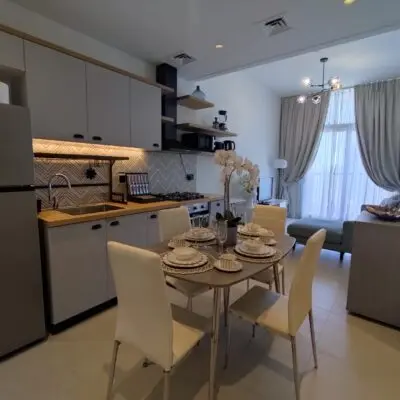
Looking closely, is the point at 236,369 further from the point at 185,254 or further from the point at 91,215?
the point at 91,215

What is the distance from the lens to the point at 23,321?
1820 mm

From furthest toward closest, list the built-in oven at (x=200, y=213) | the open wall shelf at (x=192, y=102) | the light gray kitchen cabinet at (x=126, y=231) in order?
the open wall shelf at (x=192, y=102) < the built-in oven at (x=200, y=213) < the light gray kitchen cabinet at (x=126, y=231)

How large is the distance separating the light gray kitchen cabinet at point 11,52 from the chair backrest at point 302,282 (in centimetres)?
231

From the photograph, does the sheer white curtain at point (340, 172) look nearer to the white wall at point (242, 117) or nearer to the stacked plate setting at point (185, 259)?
the white wall at point (242, 117)

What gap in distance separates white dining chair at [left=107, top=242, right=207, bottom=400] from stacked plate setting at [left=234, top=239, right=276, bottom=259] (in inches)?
20.7

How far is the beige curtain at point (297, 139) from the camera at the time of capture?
574cm

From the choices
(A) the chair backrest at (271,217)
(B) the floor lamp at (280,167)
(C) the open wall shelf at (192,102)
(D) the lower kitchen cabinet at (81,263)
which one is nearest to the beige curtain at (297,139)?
(B) the floor lamp at (280,167)

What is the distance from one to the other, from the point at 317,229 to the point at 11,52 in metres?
3.93

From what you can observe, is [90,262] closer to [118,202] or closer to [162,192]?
[118,202]

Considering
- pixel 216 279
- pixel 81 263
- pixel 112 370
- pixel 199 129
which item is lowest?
pixel 112 370

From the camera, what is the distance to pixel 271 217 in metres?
2.50

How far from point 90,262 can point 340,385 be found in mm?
1977

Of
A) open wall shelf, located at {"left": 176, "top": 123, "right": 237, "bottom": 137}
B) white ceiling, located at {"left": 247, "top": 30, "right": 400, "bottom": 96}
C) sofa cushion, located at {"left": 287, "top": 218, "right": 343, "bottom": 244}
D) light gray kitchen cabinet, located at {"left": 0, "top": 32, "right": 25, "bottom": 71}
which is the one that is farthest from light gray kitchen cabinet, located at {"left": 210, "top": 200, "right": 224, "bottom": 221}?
white ceiling, located at {"left": 247, "top": 30, "right": 400, "bottom": 96}

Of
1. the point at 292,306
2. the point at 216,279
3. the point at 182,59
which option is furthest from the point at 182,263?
the point at 182,59
